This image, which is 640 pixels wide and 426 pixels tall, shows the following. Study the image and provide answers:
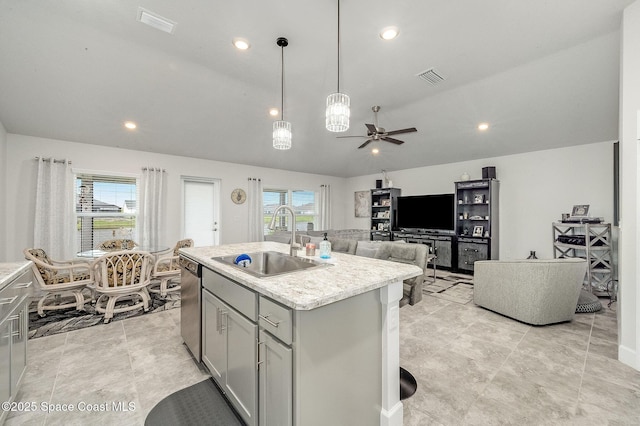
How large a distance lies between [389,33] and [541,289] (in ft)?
10.5

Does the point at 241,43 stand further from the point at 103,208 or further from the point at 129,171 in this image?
the point at 103,208

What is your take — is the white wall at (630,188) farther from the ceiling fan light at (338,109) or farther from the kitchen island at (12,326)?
the kitchen island at (12,326)

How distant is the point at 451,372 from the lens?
210 cm

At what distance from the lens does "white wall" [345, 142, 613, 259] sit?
427cm

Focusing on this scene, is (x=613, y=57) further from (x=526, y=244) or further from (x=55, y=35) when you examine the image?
(x=55, y=35)

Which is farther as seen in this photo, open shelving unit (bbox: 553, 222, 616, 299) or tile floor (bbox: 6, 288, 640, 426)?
open shelving unit (bbox: 553, 222, 616, 299)

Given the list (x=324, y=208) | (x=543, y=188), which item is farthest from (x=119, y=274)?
(x=543, y=188)

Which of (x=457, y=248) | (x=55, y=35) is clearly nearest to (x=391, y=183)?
(x=457, y=248)

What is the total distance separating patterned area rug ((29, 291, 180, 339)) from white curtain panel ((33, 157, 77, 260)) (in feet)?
2.79

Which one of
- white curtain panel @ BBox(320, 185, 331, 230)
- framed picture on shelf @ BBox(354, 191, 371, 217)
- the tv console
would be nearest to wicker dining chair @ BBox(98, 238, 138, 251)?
white curtain panel @ BBox(320, 185, 331, 230)

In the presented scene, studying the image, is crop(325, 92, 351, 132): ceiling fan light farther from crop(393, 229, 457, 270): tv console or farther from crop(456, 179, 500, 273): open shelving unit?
crop(393, 229, 457, 270): tv console

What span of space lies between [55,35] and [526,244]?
760 centimetres

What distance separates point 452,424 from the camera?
5.21ft

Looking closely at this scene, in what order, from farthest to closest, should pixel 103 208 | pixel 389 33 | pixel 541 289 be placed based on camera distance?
pixel 103 208
pixel 541 289
pixel 389 33
